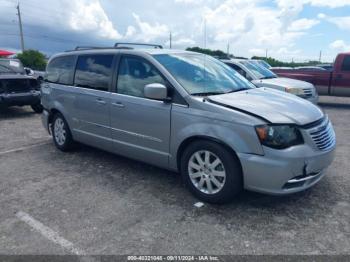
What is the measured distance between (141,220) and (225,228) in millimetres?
892

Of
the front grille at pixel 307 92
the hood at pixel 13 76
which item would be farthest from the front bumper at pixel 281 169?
the hood at pixel 13 76

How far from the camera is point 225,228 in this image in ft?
10.5

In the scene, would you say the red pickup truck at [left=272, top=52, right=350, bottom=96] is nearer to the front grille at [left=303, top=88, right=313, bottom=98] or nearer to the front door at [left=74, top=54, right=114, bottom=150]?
the front grille at [left=303, top=88, right=313, bottom=98]

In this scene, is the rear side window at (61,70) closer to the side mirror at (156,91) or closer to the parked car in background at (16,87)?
the side mirror at (156,91)

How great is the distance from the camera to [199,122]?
363cm

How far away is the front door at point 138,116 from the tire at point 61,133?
1.40m

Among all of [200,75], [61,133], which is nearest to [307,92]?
[200,75]

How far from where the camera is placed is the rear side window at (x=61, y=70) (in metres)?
5.56

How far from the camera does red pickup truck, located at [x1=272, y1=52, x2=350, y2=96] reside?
11602 millimetres

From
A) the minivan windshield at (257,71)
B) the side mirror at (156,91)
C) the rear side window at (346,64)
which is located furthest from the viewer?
the rear side window at (346,64)

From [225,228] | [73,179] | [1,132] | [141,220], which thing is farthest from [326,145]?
[1,132]

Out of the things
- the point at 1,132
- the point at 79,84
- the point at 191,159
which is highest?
the point at 79,84

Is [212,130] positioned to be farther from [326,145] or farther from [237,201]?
[326,145]

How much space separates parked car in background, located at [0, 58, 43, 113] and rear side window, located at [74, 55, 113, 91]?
496cm
